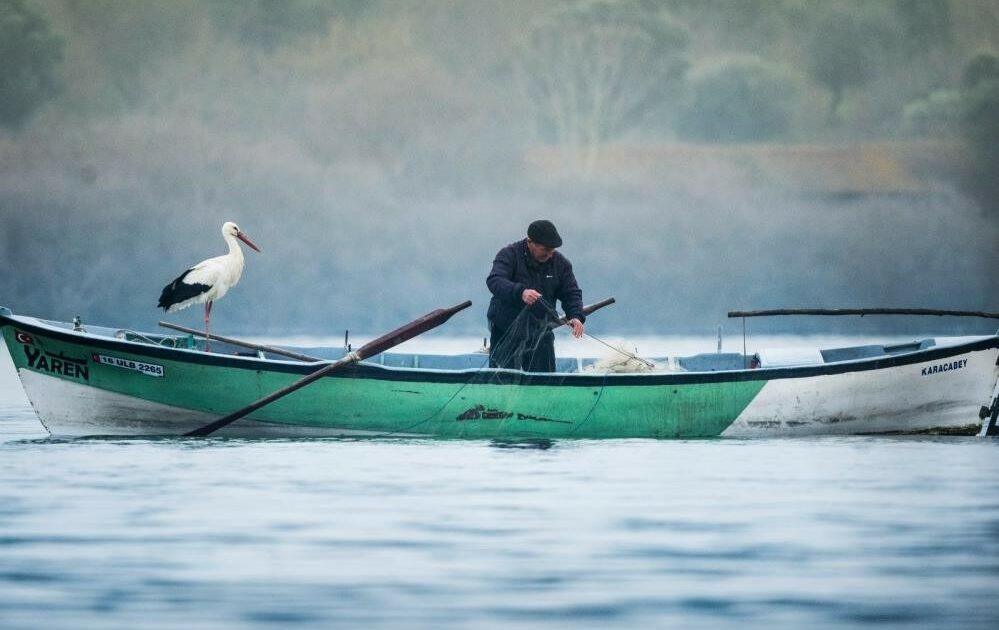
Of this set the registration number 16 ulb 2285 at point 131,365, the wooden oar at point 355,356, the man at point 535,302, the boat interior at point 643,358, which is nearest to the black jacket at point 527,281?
the man at point 535,302

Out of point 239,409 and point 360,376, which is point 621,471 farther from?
point 239,409

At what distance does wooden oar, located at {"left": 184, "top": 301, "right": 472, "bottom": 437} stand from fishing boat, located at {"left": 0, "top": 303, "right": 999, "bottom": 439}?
0.02 m

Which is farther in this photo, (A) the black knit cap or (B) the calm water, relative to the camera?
(A) the black knit cap

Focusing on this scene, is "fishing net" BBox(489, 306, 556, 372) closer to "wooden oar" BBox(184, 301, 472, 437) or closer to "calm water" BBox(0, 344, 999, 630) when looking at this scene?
"wooden oar" BBox(184, 301, 472, 437)

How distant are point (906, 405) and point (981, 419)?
98 centimetres

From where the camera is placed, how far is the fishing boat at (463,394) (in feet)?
49.9

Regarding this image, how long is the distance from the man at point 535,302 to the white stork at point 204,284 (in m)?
4.43

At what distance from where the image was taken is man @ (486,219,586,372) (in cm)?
1477

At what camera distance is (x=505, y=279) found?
1477 centimetres

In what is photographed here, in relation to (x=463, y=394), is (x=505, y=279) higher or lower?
higher

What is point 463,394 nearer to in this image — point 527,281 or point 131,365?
point 527,281

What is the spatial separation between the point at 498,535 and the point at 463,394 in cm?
550

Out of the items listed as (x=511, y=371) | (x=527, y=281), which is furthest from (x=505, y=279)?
(x=511, y=371)

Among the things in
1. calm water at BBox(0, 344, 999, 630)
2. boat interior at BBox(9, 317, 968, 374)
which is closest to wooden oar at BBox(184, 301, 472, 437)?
calm water at BBox(0, 344, 999, 630)
